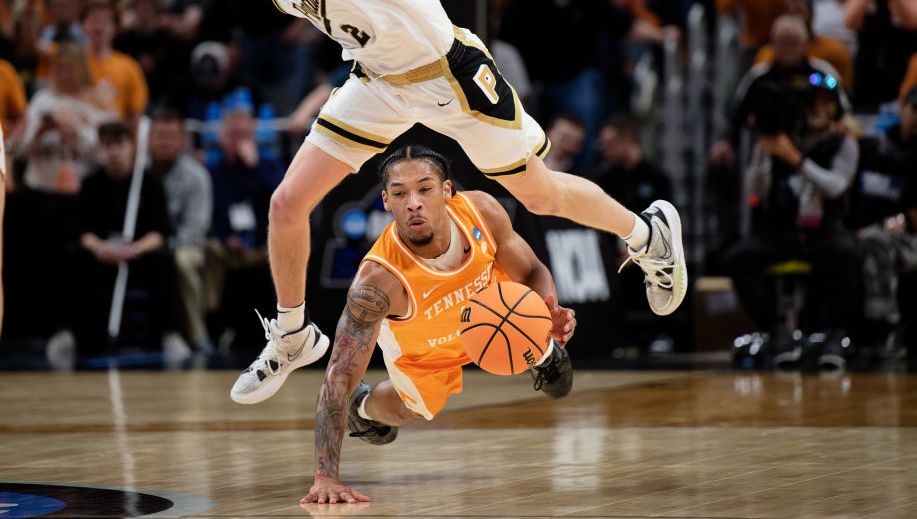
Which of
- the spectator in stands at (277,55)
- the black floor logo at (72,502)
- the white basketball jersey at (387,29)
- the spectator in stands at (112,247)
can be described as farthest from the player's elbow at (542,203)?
the spectator in stands at (277,55)

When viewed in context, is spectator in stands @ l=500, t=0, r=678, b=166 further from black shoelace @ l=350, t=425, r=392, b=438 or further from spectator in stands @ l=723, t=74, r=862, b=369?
black shoelace @ l=350, t=425, r=392, b=438

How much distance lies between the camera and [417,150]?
5.92 meters

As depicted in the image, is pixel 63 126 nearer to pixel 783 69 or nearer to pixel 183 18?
pixel 183 18

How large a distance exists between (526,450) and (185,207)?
725cm

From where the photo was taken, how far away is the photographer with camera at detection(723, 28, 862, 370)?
35.7 ft

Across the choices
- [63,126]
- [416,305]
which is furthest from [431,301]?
[63,126]

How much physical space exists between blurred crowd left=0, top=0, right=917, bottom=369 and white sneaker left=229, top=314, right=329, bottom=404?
4.43m

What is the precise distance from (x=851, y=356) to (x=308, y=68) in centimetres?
611

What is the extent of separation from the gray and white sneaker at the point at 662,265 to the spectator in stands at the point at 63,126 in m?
7.31

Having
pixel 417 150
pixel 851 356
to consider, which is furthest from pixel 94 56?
pixel 417 150

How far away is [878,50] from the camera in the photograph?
1262cm

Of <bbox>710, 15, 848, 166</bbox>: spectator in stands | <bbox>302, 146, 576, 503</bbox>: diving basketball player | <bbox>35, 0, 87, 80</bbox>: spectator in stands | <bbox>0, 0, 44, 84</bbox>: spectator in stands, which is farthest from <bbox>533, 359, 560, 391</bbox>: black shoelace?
<bbox>0, 0, 44, 84</bbox>: spectator in stands

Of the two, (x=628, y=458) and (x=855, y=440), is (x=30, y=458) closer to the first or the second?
(x=628, y=458)

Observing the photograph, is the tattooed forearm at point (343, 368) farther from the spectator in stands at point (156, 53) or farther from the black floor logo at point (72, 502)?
the spectator in stands at point (156, 53)
